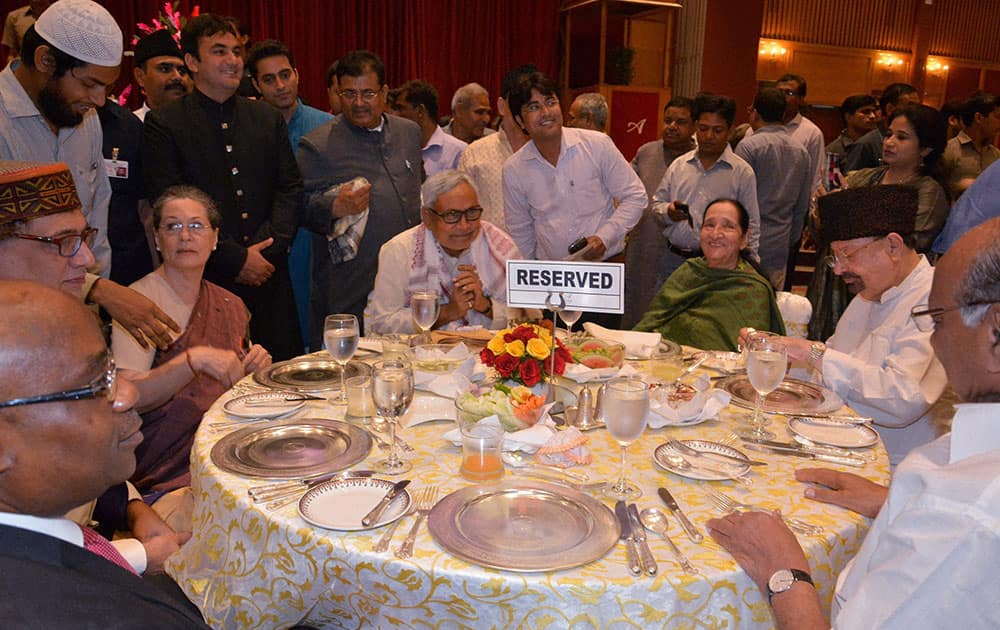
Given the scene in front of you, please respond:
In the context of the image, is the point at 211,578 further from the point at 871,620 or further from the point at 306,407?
the point at 871,620

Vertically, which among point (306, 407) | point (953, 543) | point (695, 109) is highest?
point (695, 109)

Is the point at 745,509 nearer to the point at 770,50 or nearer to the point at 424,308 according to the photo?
the point at 424,308

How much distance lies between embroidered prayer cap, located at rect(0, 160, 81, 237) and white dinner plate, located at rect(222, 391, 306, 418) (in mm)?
767

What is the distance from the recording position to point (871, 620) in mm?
992

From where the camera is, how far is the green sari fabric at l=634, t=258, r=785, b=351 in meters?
3.23

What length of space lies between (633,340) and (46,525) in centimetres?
186

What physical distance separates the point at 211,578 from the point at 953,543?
135 centimetres

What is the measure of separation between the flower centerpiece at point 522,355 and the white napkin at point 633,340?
0.59 metres

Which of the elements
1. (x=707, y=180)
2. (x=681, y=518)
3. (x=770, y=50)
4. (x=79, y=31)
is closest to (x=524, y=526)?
(x=681, y=518)

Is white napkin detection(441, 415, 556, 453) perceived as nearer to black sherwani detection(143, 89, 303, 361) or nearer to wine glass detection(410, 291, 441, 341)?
wine glass detection(410, 291, 441, 341)

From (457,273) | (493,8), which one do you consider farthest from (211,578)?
(493,8)

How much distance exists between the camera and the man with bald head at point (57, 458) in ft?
2.66

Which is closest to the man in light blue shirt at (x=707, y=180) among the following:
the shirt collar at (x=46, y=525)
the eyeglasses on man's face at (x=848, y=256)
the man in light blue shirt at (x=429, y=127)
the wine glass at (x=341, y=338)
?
the man in light blue shirt at (x=429, y=127)

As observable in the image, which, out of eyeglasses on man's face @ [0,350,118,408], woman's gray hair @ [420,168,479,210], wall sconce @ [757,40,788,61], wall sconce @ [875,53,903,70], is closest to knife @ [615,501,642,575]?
eyeglasses on man's face @ [0,350,118,408]
